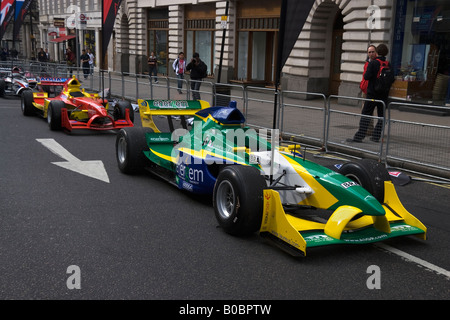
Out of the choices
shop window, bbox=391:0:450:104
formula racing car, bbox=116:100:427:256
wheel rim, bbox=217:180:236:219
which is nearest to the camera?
formula racing car, bbox=116:100:427:256

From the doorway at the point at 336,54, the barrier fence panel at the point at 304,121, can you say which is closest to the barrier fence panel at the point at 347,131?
the barrier fence panel at the point at 304,121

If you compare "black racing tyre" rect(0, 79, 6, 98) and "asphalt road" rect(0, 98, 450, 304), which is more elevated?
"black racing tyre" rect(0, 79, 6, 98)

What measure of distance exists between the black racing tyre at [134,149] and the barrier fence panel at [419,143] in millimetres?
4158

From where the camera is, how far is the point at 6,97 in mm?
19172

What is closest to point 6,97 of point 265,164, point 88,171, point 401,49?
point 88,171

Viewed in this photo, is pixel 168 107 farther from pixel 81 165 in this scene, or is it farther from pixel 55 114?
pixel 55 114

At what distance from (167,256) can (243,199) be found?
0.89 meters

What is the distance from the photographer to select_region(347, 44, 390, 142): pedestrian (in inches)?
354

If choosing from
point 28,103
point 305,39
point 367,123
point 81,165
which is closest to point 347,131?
point 367,123

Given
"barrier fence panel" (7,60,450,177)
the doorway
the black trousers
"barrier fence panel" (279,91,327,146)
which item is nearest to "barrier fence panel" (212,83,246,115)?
"barrier fence panel" (7,60,450,177)

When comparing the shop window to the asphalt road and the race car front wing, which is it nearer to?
the asphalt road

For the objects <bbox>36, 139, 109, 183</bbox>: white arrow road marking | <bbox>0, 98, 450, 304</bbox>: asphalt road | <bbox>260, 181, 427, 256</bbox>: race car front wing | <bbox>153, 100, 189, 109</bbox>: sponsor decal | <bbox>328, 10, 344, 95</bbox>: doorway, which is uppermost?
<bbox>328, 10, 344, 95</bbox>: doorway
